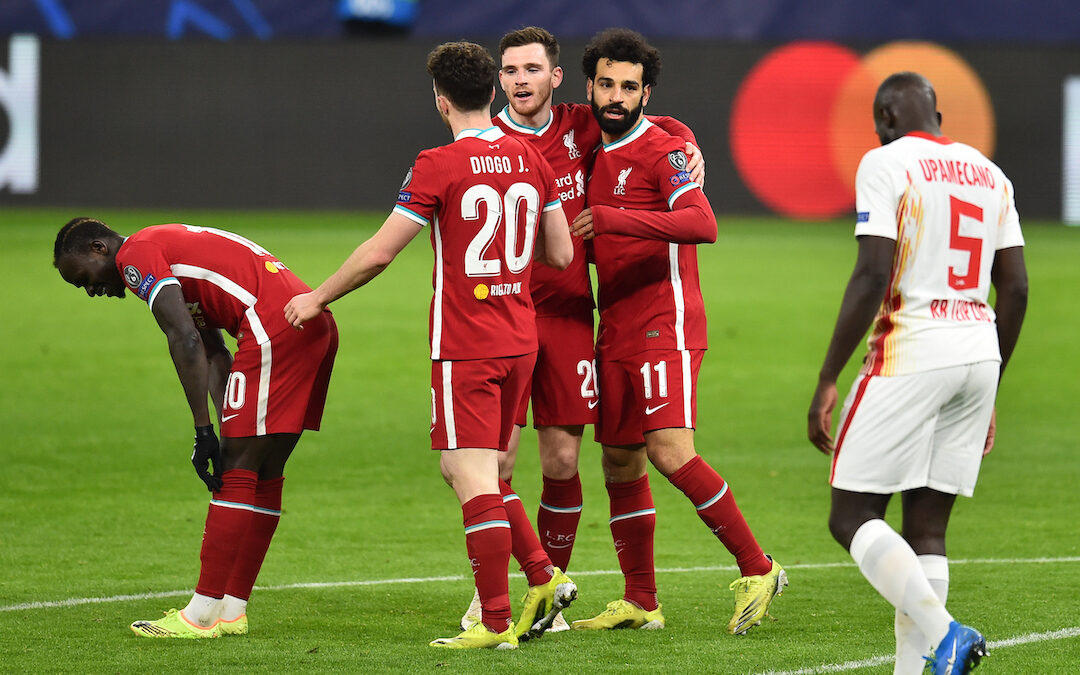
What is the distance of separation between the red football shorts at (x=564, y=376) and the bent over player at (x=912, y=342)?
A: 1.60m

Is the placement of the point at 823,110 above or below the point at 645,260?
above

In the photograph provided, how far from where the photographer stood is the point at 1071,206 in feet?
78.7

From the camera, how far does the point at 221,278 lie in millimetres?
5977

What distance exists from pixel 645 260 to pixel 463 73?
1200 mm

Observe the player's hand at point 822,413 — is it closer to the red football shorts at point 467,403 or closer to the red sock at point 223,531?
the red football shorts at point 467,403

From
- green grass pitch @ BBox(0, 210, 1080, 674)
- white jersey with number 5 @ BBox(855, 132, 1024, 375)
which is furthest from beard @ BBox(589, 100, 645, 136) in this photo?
green grass pitch @ BBox(0, 210, 1080, 674)

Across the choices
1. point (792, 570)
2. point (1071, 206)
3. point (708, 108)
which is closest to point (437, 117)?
point (708, 108)

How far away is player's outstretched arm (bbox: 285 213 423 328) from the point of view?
213 inches

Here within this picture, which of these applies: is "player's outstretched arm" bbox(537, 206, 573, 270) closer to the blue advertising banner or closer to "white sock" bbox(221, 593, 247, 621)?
"white sock" bbox(221, 593, 247, 621)

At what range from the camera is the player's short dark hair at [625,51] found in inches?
246

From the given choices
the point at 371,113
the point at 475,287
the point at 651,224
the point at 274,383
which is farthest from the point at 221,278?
the point at 371,113

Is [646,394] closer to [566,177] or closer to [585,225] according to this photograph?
[585,225]

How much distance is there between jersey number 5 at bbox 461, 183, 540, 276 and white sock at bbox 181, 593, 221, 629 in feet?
5.45

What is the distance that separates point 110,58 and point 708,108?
9288mm
